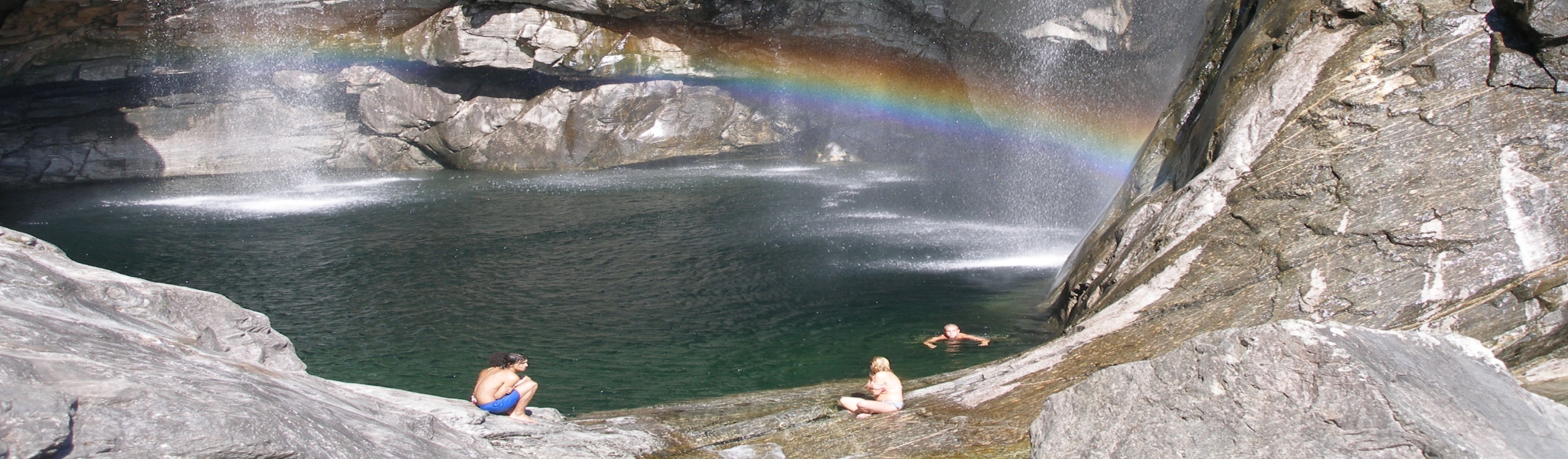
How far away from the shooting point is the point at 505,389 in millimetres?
5863

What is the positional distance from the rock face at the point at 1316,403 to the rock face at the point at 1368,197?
83.9 inches

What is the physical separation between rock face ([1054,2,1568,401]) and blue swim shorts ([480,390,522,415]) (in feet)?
14.4

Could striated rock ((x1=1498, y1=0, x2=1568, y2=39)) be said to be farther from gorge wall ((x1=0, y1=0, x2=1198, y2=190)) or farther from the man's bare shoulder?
gorge wall ((x1=0, y1=0, x2=1198, y2=190))

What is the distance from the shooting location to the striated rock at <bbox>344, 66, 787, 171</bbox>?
941 inches

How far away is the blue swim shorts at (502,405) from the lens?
5738 millimetres

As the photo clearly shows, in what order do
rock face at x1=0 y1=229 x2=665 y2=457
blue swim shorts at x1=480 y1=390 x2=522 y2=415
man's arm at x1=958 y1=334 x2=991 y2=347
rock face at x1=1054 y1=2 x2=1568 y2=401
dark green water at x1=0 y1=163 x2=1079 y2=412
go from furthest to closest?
1. man's arm at x1=958 y1=334 x2=991 y2=347
2. dark green water at x1=0 y1=163 x2=1079 y2=412
3. rock face at x1=1054 y1=2 x2=1568 y2=401
4. blue swim shorts at x1=480 y1=390 x2=522 y2=415
5. rock face at x1=0 y1=229 x2=665 y2=457

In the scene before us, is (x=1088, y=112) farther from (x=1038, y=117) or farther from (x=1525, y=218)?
(x=1525, y=218)

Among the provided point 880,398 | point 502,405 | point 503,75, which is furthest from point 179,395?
A: point 503,75

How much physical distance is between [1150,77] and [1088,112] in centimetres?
193

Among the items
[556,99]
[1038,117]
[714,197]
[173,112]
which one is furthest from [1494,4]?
[173,112]

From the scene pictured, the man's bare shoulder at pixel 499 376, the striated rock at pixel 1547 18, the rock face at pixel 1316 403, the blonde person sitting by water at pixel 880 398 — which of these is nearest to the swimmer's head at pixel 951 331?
the blonde person sitting by water at pixel 880 398

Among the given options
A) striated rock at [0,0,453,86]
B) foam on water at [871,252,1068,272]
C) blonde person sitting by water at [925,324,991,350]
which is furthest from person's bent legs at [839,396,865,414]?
striated rock at [0,0,453,86]

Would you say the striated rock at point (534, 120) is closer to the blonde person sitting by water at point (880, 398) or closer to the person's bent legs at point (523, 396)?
the person's bent legs at point (523, 396)

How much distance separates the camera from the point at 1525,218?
21.5ft
